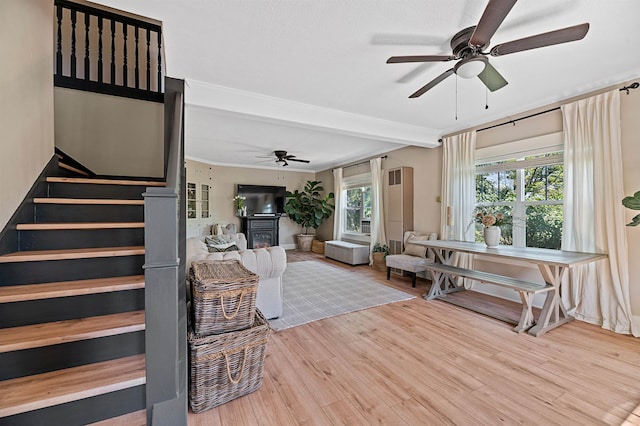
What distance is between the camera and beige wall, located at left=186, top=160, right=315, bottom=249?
7.00 m

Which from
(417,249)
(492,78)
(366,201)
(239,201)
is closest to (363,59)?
(492,78)

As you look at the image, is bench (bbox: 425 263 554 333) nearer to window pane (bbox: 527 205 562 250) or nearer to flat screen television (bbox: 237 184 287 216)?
window pane (bbox: 527 205 562 250)

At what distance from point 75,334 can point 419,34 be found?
9.61ft

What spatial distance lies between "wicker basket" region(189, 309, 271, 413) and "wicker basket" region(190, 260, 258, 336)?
7 centimetres

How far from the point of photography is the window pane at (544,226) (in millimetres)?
3367

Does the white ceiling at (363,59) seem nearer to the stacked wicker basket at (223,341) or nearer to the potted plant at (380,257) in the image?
the stacked wicker basket at (223,341)

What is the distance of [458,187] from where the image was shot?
4211 mm

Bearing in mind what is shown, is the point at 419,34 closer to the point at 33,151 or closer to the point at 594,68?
the point at 594,68

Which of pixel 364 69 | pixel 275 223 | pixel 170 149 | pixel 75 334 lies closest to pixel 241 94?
pixel 364 69

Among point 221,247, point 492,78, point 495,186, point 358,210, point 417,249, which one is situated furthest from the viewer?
point 358,210

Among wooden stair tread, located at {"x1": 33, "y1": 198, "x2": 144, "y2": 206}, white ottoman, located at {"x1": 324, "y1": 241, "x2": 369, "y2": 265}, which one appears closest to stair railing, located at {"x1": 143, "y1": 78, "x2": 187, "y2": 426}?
wooden stair tread, located at {"x1": 33, "y1": 198, "x2": 144, "y2": 206}

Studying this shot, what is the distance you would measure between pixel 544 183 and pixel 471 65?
8.10 ft

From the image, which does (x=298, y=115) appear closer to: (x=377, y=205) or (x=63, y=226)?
(x=63, y=226)

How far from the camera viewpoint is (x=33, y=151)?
191 cm
